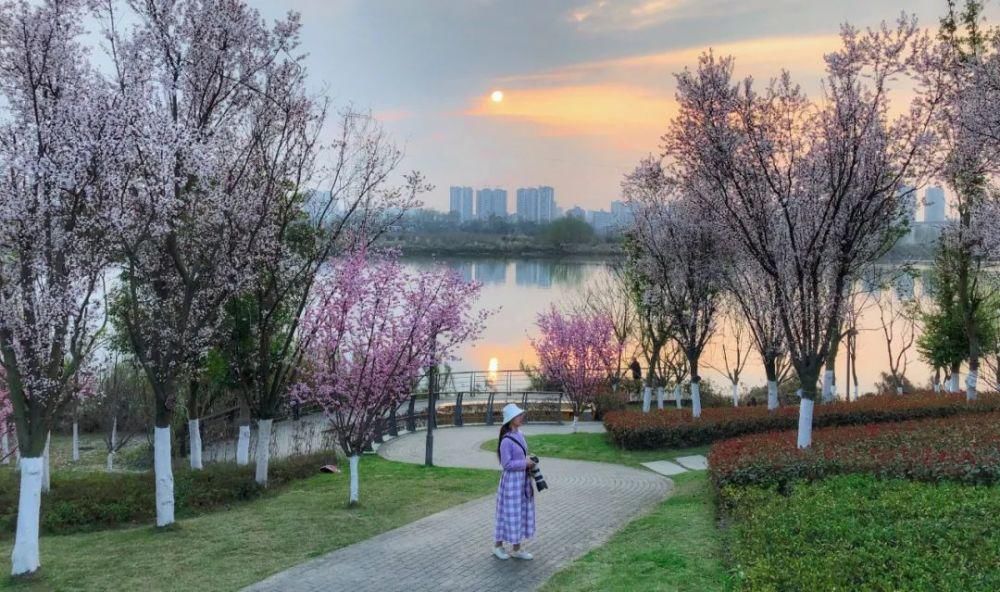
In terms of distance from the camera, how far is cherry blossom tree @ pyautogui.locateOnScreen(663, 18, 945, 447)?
29.8ft

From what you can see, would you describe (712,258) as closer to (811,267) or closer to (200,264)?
(811,267)

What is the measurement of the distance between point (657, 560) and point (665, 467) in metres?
7.47

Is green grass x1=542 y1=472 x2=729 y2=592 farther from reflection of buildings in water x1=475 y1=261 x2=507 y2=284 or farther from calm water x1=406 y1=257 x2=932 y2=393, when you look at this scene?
reflection of buildings in water x1=475 y1=261 x2=507 y2=284

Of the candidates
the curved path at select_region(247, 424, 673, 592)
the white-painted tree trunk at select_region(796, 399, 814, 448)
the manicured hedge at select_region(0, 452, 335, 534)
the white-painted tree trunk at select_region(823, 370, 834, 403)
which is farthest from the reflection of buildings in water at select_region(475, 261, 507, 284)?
the white-painted tree trunk at select_region(796, 399, 814, 448)

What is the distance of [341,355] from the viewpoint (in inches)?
459

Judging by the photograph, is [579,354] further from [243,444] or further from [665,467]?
[243,444]

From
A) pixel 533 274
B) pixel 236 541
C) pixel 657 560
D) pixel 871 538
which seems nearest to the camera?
pixel 871 538

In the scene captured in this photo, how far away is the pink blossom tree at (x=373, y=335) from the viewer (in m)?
10.4

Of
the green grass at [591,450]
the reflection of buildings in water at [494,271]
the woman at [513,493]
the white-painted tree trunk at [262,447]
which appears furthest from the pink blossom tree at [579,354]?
the reflection of buildings in water at [494,271]

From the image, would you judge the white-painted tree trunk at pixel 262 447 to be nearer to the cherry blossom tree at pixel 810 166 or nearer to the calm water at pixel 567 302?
the cherry blossom tree at pixel 810 166

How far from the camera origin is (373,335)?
10.7 m

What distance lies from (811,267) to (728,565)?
16.3 feet

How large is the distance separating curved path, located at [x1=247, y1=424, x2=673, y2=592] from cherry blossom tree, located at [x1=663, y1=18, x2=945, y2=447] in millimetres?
3030

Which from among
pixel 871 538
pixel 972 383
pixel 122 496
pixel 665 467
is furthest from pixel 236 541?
pixel 972 383
